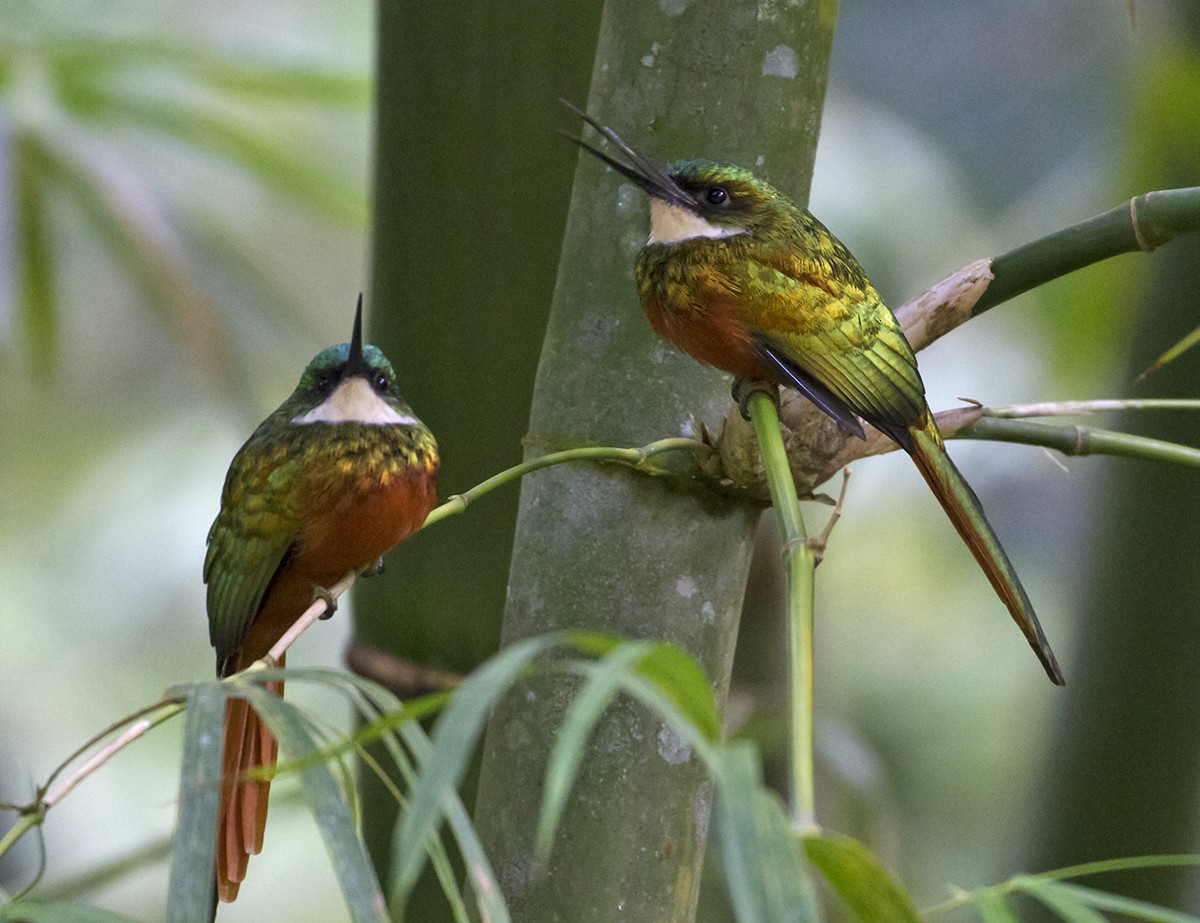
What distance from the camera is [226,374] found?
2.21 metres

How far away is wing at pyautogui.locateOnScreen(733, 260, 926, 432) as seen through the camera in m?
1.12

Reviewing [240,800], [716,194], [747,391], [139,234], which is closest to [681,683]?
[747,391]

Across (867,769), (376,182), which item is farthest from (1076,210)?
(376,182)

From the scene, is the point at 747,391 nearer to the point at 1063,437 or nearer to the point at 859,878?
the point at 1063,437

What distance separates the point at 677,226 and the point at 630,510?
248 millimetres

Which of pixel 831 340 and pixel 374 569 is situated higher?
pixel 831 340

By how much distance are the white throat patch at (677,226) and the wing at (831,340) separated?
43 mm

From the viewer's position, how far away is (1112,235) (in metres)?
0.97

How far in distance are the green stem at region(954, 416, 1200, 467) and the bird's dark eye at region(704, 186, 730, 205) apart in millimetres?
273

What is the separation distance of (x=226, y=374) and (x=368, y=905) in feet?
5.37

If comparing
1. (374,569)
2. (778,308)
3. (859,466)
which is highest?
(778,308)

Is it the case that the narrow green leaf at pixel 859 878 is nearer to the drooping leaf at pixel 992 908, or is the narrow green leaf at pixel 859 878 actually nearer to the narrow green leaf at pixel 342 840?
the drooping leaf at pixel 992 908

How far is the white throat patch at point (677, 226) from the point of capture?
1.19 meters

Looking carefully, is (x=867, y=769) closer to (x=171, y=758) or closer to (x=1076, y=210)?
(x=1076, y=210)
